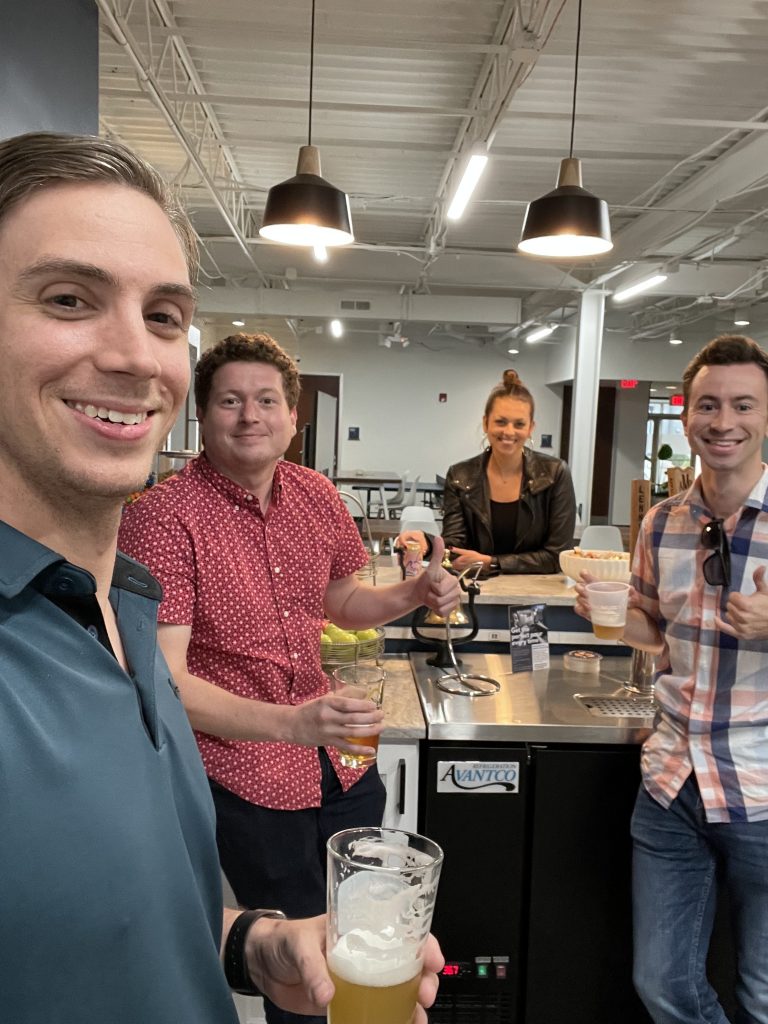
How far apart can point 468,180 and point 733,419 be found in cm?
414

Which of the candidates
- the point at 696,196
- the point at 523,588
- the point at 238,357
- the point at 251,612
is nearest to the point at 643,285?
the point at 696,196

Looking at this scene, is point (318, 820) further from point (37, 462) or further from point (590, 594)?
point (37, 462)

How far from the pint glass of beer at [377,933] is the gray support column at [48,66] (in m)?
3.10

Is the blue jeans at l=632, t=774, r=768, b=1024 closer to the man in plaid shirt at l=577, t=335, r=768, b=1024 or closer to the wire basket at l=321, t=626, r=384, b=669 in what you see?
the man in plaid shirt at l=577, t=335, r=768, b=1024

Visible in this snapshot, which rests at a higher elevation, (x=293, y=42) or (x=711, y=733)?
(x=293, y=42)

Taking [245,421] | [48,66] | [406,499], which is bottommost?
[406,499]

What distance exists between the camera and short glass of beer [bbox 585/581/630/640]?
222cm

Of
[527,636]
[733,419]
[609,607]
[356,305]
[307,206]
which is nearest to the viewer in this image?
[733,419]

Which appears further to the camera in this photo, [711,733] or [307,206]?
[307,206]

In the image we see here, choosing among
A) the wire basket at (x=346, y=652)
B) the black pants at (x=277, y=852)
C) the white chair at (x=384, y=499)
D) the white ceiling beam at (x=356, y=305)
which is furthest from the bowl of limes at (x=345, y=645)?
the white chair at (x=384, y=499)

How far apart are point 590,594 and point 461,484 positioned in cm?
175

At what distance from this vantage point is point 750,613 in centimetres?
184

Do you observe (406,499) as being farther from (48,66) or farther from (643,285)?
(48,66)

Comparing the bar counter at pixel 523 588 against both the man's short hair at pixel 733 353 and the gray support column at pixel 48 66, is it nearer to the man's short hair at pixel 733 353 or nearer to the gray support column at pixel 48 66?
the man's short hair at pixel 733 353
